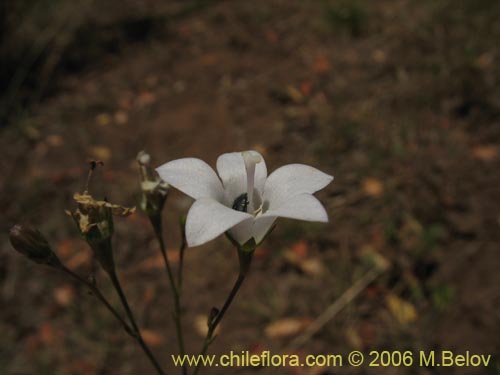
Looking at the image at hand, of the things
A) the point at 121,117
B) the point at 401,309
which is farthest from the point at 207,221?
the point at 121,117

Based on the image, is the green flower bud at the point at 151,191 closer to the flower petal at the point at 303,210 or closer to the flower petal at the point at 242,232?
the flower petal at the point at 242,232

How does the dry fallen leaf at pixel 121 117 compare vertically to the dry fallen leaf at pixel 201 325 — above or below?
above

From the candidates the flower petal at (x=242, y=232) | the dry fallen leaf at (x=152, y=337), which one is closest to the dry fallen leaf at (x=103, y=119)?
the dry fallen leaf at (x=152, y=337)

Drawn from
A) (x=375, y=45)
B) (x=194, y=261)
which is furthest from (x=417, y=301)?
(x=375, y=45)

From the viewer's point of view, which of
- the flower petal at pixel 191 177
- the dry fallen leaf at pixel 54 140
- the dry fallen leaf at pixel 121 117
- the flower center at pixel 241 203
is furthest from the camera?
the dry fallen leaf at pixel 121 117

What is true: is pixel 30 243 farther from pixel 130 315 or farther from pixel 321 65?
pixel 321 65

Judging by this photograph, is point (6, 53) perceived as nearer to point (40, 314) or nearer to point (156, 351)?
point (40, 314)
